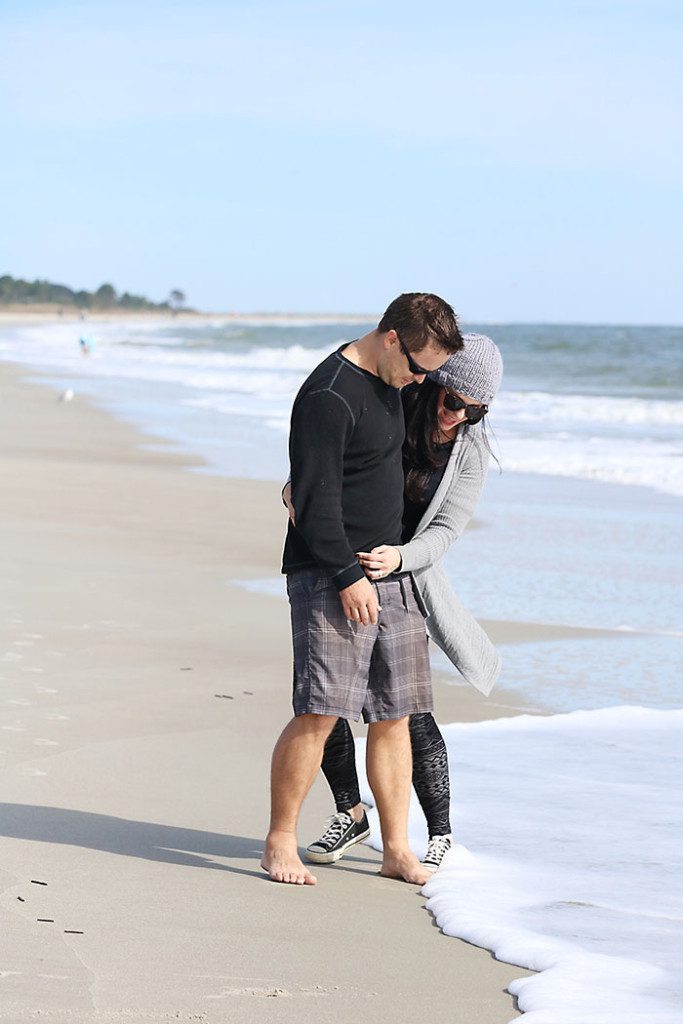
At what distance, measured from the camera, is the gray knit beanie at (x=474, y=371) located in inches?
146

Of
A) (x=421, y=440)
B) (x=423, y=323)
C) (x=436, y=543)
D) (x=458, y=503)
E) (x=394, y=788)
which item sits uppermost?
(x=423, y=323)

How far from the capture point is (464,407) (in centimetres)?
376

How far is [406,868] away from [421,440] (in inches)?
44.8

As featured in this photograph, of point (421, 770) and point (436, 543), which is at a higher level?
point (436, 543)

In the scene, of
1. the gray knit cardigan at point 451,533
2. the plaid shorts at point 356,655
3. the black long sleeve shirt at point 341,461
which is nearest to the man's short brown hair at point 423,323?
the black long sleeve shirt at point 341,461

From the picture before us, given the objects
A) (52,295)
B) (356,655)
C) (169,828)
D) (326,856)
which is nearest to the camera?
(356,655)

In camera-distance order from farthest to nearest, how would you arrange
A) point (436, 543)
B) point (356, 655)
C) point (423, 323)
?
point (436, 543), point (356, 655), point (423, 323)

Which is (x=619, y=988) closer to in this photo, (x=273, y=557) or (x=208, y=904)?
(x=208, y=904)

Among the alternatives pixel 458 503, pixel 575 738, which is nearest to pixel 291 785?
pixel 458 503

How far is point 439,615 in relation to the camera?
12.9 ft

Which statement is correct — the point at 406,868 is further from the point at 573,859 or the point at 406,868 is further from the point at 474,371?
the point at 474,371

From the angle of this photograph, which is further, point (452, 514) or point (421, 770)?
point (421, 770)

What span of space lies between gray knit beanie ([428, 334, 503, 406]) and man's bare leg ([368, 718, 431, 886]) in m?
0.89

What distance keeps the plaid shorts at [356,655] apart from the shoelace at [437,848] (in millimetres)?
433
